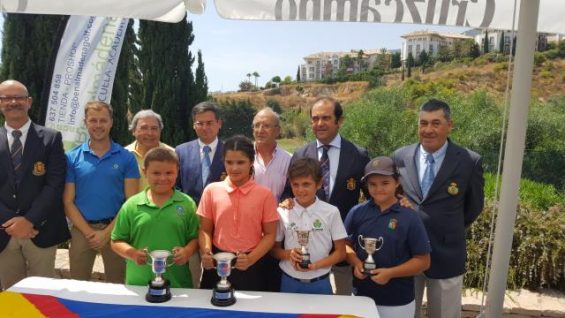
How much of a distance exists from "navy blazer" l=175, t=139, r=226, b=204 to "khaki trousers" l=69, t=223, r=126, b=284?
66cm

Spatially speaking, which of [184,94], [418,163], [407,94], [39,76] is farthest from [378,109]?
[418,163]

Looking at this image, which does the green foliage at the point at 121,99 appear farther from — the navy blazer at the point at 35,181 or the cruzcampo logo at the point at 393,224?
the cruzcampo logo at the point at 393,224

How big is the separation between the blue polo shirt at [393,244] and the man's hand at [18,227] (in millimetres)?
2244

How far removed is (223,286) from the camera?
2.30m

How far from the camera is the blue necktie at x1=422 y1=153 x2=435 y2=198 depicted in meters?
2.91

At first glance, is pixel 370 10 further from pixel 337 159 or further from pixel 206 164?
pixel 206 164

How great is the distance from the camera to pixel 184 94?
1039 centimetres

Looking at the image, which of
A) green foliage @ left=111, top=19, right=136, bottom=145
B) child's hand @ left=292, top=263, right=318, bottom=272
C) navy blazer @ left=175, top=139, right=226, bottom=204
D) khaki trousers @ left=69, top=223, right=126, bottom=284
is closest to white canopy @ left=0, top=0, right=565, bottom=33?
navy blazer @ left=175, top=139, right=226, bottom=204

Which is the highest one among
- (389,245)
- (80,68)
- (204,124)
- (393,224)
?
(80,68)

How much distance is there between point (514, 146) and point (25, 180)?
316cm

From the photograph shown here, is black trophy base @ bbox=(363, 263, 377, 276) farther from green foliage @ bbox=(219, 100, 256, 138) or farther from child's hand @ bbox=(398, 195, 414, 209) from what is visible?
green foliage @ bbox=(219, 100, 256, 138)

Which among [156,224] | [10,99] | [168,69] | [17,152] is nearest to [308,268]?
[156,224]

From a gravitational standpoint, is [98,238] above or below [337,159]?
below

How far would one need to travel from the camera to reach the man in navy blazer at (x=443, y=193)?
287 cm
